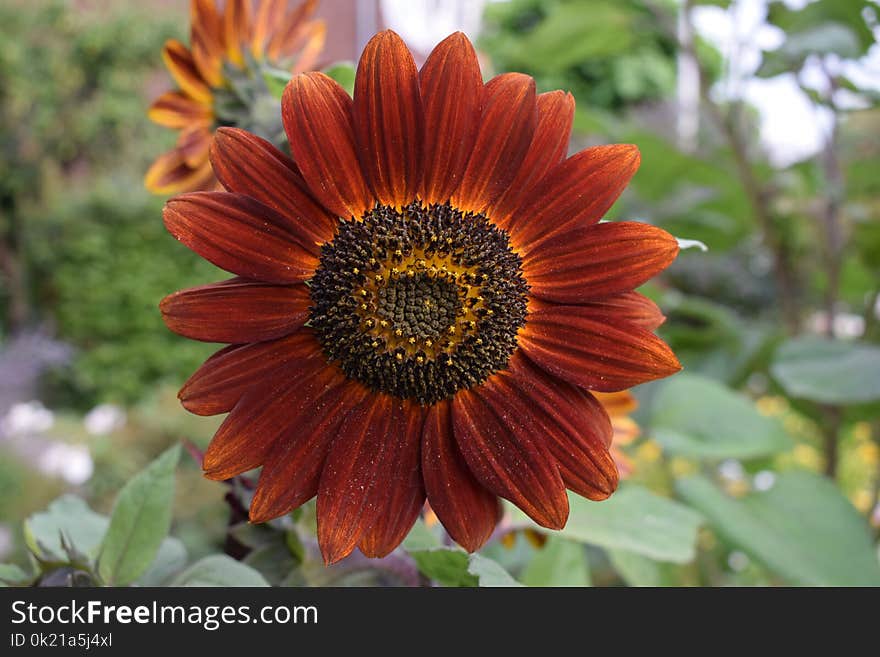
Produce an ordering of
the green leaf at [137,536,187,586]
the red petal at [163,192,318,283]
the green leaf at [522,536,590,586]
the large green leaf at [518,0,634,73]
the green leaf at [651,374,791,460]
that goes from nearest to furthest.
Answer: the red petal at [163,192,318,283] < the green leaf at [137,536,187,586] < the green leaf at [522,536,590,586] < the green leaf at [651,374,791,460] < the large green leaf at [518,0,634,73]

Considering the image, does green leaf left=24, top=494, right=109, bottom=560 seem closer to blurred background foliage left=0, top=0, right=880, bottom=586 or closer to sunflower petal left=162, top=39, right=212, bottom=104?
blurred background foliage left=0, top=0, right=880, bottom=586

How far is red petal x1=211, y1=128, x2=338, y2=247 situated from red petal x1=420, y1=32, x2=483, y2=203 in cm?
5

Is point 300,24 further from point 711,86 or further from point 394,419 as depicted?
point 711,86

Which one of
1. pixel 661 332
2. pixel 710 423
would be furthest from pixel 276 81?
pixel 661 332

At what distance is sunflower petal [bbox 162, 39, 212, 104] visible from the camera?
0.44 metres

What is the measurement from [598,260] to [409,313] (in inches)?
3.1

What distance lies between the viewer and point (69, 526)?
1.42 ft

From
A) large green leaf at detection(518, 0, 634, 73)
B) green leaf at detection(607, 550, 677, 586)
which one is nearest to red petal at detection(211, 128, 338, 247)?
green leaf at detection(607, 550, 677, 586)

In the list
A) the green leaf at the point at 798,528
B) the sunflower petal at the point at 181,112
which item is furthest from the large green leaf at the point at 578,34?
the sunflower petal at the point at 181,112

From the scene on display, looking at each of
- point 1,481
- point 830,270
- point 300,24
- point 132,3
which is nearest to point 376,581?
point 300,24

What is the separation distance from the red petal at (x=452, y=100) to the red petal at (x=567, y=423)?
9 centimetres

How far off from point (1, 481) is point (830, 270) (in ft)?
6.37

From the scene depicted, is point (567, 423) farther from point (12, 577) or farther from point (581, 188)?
point (12, 577)

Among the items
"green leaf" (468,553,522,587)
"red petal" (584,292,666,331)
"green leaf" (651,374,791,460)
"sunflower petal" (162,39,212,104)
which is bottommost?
"green leaf" (468,553,522,587)
